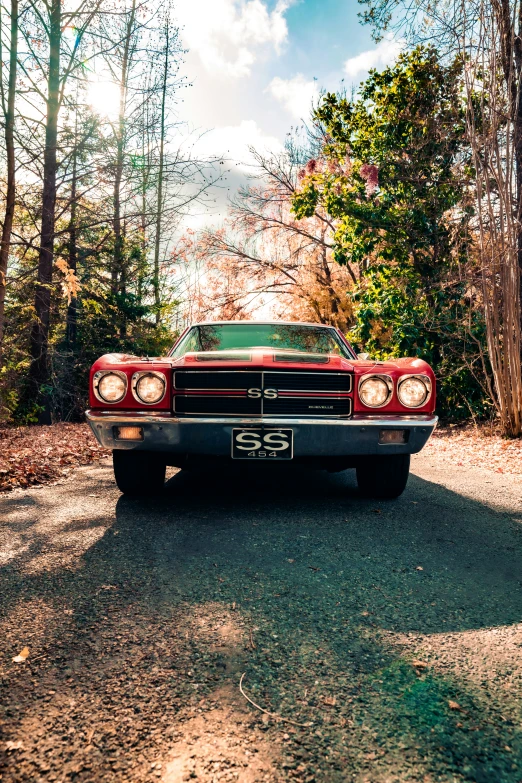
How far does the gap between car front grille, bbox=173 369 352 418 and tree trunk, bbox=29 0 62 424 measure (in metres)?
7.49

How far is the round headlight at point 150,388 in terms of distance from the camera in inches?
141

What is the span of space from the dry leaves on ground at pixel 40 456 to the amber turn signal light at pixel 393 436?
3125 mm

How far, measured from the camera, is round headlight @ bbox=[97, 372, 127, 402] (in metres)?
3.59

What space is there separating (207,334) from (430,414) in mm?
2097

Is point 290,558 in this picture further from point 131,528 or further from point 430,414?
point 430,414

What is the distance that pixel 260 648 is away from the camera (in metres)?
1.78

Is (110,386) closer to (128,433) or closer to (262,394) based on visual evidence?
(128,433)

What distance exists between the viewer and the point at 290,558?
271 centimetres

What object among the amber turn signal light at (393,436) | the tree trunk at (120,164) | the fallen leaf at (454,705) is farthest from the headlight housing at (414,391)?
the tree trunk at (120,164)

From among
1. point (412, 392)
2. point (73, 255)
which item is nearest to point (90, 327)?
point (73, 255)

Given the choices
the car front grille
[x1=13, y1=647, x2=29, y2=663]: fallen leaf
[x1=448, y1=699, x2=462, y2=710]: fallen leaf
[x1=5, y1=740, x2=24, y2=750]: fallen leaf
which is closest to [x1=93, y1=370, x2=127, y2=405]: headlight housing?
the car front grille

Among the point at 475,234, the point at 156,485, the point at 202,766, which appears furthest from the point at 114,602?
the point at 475,234

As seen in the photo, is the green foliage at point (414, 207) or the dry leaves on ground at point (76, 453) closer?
the dry leaves on ground at point (76, 453)

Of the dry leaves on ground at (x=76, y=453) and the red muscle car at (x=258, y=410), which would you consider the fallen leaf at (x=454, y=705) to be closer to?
the red muscle car at (x=258, y=410)
